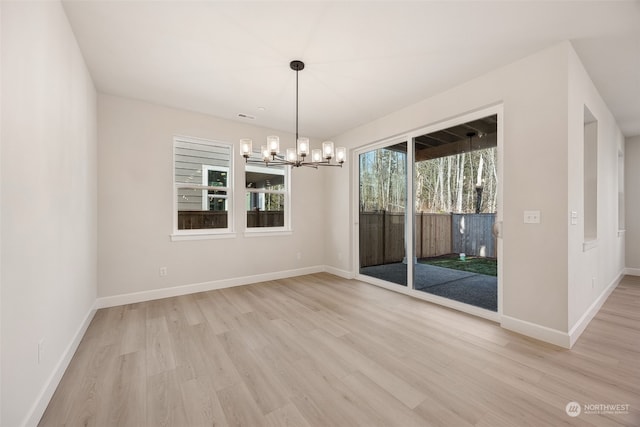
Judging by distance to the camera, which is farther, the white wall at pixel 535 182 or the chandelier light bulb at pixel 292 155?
the chandelier light bulb at pixel 292 155

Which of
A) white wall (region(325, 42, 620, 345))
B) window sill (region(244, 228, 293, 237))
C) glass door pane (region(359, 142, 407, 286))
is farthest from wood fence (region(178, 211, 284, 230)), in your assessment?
white wall (region(325, 42, 620, 345))

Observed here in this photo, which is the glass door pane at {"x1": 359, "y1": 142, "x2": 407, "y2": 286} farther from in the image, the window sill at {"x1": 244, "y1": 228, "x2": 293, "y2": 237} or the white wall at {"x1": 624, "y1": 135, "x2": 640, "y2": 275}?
the white wall at {"x1": 624, "y1": 135, "x2": 640, "y2": 275}

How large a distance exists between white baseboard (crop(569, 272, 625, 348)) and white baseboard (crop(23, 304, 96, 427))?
3.95 meters

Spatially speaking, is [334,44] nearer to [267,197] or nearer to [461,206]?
[461,206]

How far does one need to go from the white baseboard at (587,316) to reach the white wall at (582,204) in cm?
1

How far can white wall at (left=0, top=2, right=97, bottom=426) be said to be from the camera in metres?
1.27

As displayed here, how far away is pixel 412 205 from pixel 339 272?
2.01m

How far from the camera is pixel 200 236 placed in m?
4.04

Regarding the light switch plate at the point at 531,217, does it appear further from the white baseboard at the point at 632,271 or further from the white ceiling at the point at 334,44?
the white baseboard at the point at 632,271

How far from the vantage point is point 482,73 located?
2865 millimetres

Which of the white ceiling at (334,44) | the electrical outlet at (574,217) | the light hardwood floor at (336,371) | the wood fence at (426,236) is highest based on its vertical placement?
the white ceiling at (334,44)

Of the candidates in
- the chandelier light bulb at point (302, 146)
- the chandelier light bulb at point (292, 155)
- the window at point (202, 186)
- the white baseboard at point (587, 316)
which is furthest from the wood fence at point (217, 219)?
the white baseboard at point (587, 316)

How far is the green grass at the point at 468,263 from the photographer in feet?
11.6

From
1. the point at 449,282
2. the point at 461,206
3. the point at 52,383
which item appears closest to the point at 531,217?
the point at 461,206
